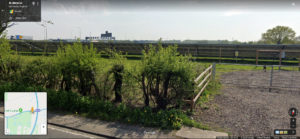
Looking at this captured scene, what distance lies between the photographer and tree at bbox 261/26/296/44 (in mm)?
44250

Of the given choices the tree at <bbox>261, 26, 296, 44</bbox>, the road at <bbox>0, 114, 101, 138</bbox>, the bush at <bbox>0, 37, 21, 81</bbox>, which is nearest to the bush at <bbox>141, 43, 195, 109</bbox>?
the road at <bbox>0, 114, 101, 138</bbox>

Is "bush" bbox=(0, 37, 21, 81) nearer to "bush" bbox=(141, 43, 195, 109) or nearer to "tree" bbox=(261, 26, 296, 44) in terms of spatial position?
"bush" bbox=(141, 43, 195, 109)

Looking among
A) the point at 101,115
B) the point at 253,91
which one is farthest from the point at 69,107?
the point at 253,91

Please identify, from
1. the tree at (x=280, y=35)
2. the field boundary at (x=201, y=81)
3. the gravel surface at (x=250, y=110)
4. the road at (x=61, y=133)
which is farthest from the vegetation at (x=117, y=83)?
the tree at (x=280, y=35)

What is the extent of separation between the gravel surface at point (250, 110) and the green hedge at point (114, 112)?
1033mm

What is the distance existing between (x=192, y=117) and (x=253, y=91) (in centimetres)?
502

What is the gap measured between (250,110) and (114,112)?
4.64 meters

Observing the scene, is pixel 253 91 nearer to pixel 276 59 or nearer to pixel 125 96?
pixel 125 96

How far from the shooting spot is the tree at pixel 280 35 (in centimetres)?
4425

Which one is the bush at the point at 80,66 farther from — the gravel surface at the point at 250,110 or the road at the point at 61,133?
the gravel surface at the point at 250,110

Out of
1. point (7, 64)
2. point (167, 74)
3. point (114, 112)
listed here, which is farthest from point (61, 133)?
point (7, 64)

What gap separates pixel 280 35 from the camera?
45.2 metres

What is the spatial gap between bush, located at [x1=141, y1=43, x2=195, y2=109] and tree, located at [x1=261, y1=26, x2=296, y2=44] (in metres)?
46.8

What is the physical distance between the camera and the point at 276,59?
25109 millimetres
